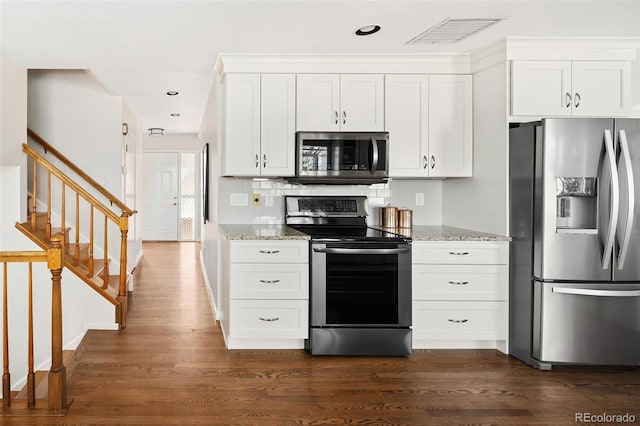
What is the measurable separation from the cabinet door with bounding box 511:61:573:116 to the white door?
28.8 ft

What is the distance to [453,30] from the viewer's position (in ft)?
11.5

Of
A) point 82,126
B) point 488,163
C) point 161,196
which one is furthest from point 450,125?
point 161,196

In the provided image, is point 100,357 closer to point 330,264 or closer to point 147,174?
point 330,264

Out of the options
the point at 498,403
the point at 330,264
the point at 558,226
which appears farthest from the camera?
the point at 330,264

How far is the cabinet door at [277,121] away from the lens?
418 cm

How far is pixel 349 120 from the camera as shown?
423 centimetres

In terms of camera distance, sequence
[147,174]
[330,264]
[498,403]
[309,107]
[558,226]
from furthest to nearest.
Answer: [147,174], [309,107], [330,264], [558,226], [498,403]

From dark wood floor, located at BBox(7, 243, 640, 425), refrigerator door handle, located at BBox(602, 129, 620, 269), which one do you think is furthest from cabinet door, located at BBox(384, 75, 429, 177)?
dark wood floor, located at BBox(7, 243, 640, 425)

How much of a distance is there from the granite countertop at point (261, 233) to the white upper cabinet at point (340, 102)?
81 centimetres

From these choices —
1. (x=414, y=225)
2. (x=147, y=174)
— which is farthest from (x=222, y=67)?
(x=147, y=174)

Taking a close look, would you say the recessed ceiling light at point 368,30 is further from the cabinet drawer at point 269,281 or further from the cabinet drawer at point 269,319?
the cabinet drawer at point 269,319

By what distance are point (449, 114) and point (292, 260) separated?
170 centimetres

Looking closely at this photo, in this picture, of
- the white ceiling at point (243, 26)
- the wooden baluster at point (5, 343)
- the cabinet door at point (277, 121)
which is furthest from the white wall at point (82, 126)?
the wooden baluster at point (5, 343)

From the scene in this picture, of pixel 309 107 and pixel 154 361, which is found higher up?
pixel 309 107
